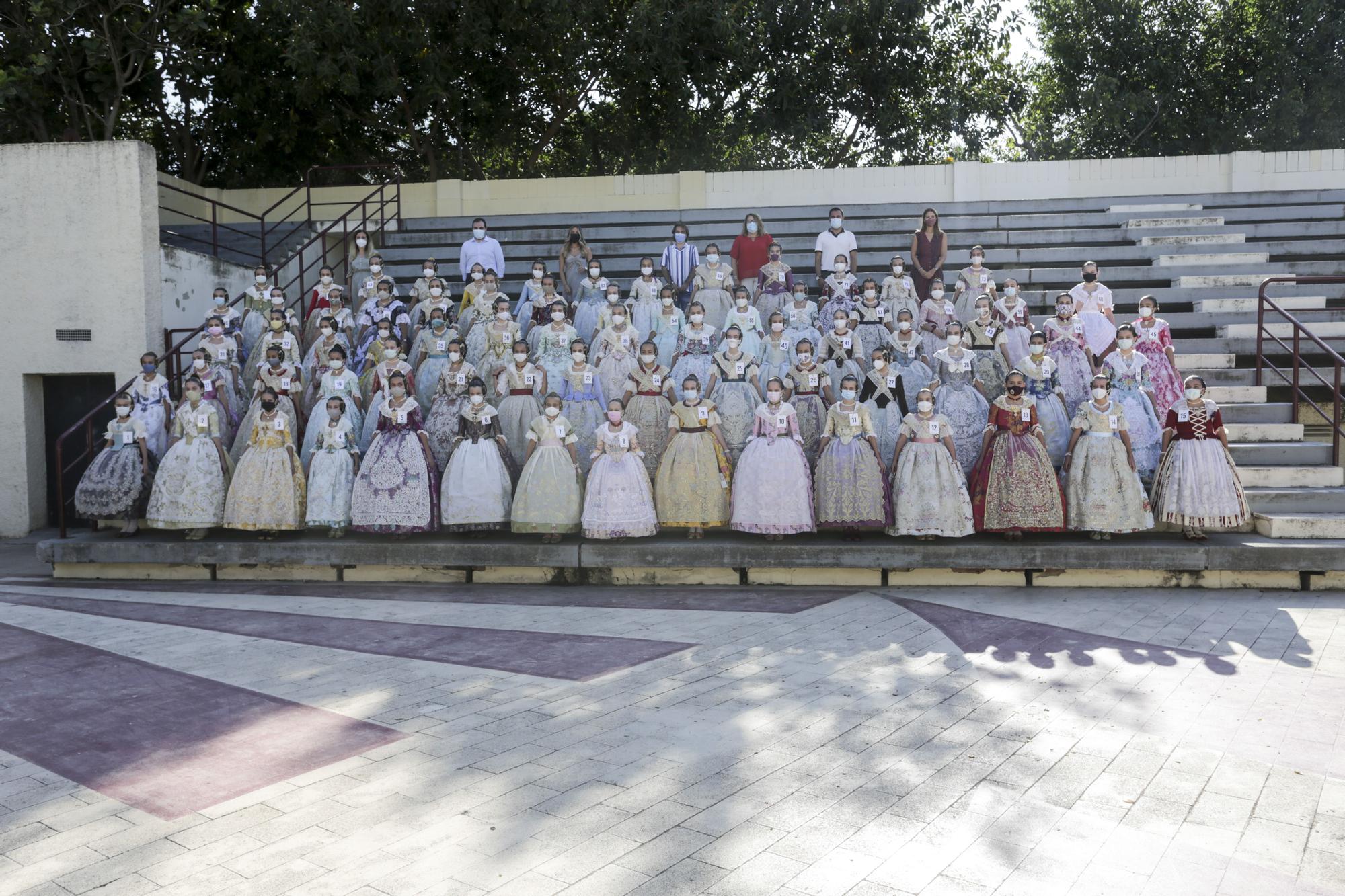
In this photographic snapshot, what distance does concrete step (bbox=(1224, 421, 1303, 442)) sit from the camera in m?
10.3

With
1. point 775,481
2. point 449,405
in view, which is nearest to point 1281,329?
point 775,481

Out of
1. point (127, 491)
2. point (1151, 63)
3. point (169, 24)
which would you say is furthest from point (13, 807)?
point (1151, 63)

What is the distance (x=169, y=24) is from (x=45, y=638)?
15060 mm

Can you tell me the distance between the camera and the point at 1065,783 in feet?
15.2

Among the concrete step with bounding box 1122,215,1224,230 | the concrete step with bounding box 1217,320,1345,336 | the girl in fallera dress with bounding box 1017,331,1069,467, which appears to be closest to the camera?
the girl in fallera dress with bounding box 1017,331,1069,467

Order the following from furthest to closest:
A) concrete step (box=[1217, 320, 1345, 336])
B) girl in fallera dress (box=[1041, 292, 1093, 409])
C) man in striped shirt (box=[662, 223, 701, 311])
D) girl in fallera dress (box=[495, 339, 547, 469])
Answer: man in striped shirt (box=[662, 223, 701, 311])
concrete step (box=[1217, 320, 1345, 336])
girl in fallera dress (box=[495, 339, 547, 469])
girl in fallera dress (box=[1041, 292, 1093, 409])

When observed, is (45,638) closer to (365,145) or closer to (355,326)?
(355,326)

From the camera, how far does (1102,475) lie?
8828 millimetres

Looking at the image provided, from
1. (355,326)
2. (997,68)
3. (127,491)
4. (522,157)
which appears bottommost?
(127,491)

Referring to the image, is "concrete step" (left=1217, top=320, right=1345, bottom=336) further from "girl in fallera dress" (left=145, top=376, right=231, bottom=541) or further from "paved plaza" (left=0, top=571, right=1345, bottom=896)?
"girl in fallera dress" (left=145, top=376, right=231, bottom=541)

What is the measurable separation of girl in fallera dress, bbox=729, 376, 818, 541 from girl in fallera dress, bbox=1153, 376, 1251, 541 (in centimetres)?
292

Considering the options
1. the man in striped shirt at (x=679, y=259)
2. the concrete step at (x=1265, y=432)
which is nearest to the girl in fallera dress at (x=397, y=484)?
the man in striped shirt at (x=679, y=259)

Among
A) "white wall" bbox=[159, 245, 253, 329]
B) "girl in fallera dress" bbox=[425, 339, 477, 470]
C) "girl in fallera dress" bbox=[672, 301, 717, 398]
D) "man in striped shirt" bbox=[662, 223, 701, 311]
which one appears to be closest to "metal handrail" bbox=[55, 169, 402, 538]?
"white wall" bbox=[159, 245, 253, 329]

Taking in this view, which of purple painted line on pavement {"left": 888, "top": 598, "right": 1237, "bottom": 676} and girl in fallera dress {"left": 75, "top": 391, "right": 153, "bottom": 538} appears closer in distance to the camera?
purple painted line on pavement {"left": 888, "top": 598, "right": 1237, "bottom": 676}
